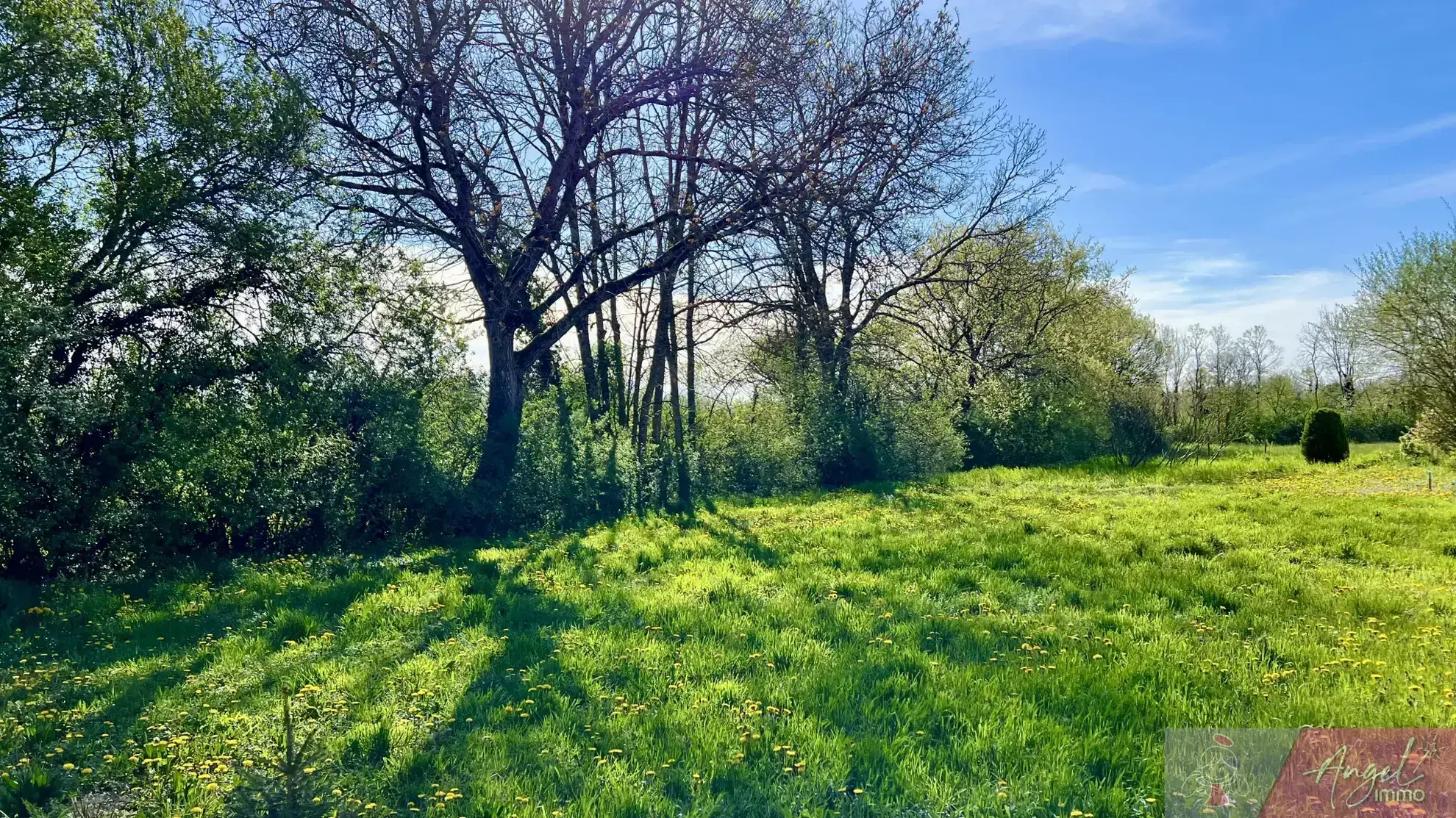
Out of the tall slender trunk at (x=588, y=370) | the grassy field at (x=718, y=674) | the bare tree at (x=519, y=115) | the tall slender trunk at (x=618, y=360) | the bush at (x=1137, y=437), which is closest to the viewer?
the grassy field at (x=718, y=674)

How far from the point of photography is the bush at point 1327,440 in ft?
79.5

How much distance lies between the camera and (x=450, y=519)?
37.4 feet

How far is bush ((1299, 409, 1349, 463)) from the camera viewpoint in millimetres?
24219

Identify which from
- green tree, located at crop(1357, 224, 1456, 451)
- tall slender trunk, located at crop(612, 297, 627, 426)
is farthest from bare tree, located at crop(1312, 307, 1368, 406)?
tall slender trunk, located at crop(612, 297, 627, 426)

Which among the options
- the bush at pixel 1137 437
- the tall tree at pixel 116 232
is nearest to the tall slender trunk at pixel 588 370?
the tall tree at pixel 116 232

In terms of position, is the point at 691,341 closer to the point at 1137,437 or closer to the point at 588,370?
the point at 588,370

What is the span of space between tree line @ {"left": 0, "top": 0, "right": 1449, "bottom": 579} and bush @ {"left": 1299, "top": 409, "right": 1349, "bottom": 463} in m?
15.1

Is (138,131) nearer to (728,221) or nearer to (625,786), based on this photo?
(728,221)

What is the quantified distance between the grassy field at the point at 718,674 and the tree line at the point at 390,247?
165 centimetres

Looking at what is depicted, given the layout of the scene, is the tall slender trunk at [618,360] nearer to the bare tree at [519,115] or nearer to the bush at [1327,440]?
the bare tree at [519,115]

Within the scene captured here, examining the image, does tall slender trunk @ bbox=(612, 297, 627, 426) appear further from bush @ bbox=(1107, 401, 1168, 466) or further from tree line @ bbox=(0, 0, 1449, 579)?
bush @ bbox=(1107, 401, 1168, 466)

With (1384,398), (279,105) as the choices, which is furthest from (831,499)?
(1384,398)

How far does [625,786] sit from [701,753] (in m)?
0.46

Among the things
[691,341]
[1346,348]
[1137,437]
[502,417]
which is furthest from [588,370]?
[1346,348]
